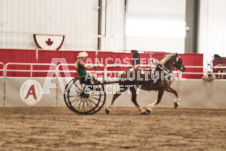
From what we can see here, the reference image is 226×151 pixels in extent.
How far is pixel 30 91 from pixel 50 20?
554cm

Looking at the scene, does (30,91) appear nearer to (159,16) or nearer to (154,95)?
(154,95)

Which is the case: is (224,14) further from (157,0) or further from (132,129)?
(132,129)

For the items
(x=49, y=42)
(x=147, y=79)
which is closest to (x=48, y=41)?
(x=49, y=42)

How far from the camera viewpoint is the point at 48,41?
57.9 feet

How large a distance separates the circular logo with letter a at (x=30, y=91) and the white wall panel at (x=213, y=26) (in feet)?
31.3

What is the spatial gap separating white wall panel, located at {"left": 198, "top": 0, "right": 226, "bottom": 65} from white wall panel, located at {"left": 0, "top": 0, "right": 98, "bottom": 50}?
17.4ft

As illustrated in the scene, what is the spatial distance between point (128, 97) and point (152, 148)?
7928 millimetres

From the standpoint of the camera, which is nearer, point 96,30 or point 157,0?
point 96,30

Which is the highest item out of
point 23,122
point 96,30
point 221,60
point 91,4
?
point 91,4

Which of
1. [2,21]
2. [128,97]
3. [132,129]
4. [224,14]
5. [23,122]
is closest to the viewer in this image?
[132,129]

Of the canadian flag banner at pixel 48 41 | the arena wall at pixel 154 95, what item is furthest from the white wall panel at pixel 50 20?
the arena wall at pixel 154 95

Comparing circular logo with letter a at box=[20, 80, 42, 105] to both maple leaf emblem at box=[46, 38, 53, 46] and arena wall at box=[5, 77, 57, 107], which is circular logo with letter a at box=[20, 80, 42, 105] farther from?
maple leaf emblem at box=[46, 38, 53, 46]

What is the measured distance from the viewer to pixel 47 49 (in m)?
17.5

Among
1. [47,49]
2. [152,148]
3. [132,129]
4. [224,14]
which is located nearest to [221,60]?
[224,14]
